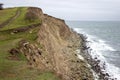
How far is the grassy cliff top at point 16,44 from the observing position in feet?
81.4

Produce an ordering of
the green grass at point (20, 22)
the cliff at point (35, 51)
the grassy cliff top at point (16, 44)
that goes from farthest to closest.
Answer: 1. the green grass at point (20, 22)
2. the cliff at point (35, 51)
3. the grassy cliff top at point (16, 44)

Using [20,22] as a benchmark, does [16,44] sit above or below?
below

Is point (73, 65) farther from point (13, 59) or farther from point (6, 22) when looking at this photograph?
point (13, 59)

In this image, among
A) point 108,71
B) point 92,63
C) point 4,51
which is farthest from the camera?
point 92,63

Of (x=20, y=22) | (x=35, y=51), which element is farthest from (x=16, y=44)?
(x=20, y=22)

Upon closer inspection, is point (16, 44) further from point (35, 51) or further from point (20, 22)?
point (20, 22)

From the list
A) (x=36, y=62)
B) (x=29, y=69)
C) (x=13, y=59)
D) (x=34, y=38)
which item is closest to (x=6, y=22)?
(x=34, y=38)

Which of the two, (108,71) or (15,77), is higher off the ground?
(15,77)

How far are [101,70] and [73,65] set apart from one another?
8401 millimetres

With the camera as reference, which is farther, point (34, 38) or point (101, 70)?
point (101, 70)

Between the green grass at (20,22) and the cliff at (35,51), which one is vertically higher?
the green grass at (20,22)

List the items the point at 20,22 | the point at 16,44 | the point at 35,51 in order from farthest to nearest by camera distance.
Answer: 1. the point at 20,22
2. the point at 35,51
3. the point at 16,44

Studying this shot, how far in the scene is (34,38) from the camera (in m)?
42.3

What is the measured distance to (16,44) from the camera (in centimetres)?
3588
